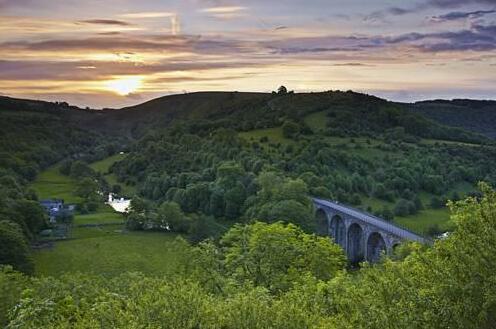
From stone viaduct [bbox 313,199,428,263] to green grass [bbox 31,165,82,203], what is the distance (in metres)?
50.6

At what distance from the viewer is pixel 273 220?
239 ft

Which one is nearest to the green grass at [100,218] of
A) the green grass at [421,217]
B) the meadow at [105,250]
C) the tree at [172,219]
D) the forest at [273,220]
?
the meadow at [105,250]

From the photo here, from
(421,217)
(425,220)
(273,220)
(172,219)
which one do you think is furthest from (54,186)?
(425,220)

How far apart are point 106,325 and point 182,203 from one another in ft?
267

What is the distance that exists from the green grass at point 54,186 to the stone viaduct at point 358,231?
50.6 metres

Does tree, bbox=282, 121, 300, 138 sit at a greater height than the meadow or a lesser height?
greater

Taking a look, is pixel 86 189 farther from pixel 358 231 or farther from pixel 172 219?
pixel 358 231

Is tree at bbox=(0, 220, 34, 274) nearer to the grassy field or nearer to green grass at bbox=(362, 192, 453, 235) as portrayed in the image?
green grass at bbox=(362, 192, 453, 235)

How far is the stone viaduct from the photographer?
71.1 m

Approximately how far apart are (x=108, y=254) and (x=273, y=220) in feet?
66.8

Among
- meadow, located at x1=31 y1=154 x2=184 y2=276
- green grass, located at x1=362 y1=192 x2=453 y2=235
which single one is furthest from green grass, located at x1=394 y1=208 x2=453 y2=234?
meadow, located at x1=31 y1=154 x2=184 y2=276

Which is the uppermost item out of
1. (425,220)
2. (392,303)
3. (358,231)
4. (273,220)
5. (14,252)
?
(392,303)

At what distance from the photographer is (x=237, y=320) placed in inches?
759

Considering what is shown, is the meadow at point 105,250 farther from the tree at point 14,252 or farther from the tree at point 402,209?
the tree at point 402,209
